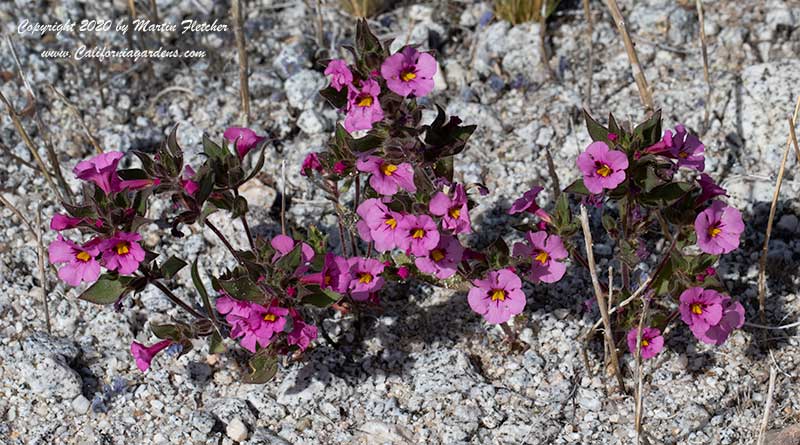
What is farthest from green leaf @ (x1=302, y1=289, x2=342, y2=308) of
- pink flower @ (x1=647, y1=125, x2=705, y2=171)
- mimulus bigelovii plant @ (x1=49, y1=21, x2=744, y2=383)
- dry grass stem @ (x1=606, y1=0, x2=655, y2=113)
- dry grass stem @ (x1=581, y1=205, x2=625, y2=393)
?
dry grass stem @ (x1=606, y1=0, x2=655, y2=113)

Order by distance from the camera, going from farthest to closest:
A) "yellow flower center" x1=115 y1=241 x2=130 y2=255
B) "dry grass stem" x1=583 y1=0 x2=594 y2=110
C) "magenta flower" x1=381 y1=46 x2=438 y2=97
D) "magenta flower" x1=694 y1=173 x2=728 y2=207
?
1. "dry grass stem" x1=583 y1=0 x2=594 y2=110
2. "magenta flower" x1=694 y1=173 x2=728 y2=207
3. "yellow flower center" x1=115 y1=241 x2=130 y2=255
4. "magenta flower" x1=381 y1=46 x2=438 y2=97

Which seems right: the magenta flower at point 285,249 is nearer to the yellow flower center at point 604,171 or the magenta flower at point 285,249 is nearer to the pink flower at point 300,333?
the pink flower at point 300,333

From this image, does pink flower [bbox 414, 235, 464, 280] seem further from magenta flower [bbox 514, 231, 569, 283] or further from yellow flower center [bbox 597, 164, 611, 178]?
yellow flower center [bbox 597, 164, 611, 178]

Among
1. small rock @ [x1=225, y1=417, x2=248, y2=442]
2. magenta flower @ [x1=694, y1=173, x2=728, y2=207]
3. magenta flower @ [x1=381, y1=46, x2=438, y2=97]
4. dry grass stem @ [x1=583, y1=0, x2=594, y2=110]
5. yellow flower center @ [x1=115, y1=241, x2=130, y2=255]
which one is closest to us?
magenta flower @ [x1=381, y1=46, x2=438, y2=97]

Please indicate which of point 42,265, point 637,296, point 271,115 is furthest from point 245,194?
point 637,296

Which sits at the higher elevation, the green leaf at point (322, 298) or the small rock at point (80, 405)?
the green leaf at point (322, 298)

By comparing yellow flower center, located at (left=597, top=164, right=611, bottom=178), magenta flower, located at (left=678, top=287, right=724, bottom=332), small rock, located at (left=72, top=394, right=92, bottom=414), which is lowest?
small rock, located at (left=72, top=394, right=92, bottom=414)

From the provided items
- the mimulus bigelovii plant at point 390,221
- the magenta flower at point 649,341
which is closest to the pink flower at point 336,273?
the mimulus bigelovii plant at point 390,221

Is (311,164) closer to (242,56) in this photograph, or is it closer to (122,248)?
(122,248)

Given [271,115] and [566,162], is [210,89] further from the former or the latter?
[566,162]
